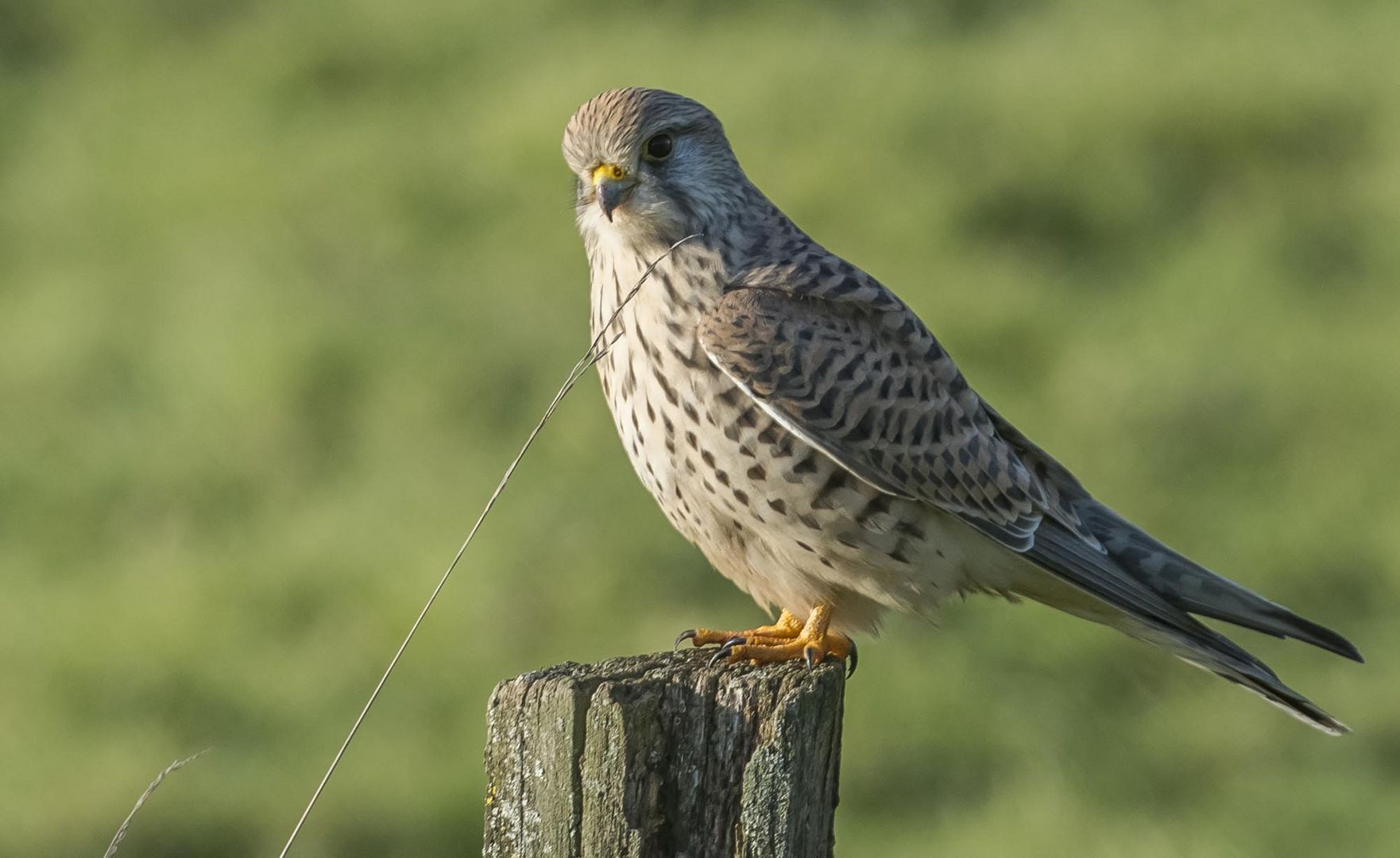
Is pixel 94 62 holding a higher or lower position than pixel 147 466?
higher

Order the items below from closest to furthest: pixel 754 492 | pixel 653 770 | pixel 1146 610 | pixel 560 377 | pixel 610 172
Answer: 1. pixel 653 770
2. pixel 754 492
3. pixel 610 172
4. pixel 1146 610
5. pixel 560 377

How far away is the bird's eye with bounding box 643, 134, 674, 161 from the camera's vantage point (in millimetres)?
3891

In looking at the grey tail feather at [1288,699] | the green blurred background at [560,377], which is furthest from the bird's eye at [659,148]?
the green blurred background at [560,377]

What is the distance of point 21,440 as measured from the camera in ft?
25.6

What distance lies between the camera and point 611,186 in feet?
12.5

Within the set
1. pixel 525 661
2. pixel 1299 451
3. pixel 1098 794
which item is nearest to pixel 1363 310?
pixel 1299 451

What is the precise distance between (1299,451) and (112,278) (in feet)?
18.5

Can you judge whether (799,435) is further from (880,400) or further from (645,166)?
(645,166)

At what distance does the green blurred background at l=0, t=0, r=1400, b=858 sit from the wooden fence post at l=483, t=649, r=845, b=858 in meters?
2.99

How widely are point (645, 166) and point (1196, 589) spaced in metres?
1.58

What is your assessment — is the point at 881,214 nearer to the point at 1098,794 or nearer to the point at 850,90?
the point at 850,90

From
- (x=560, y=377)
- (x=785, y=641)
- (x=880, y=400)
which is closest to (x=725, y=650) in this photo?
(x=785, y=641)

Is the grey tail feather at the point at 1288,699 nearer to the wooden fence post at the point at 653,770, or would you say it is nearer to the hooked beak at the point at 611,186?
the wooden fence post at the point at 653,770

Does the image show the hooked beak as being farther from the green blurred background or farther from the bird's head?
the green blurred background
